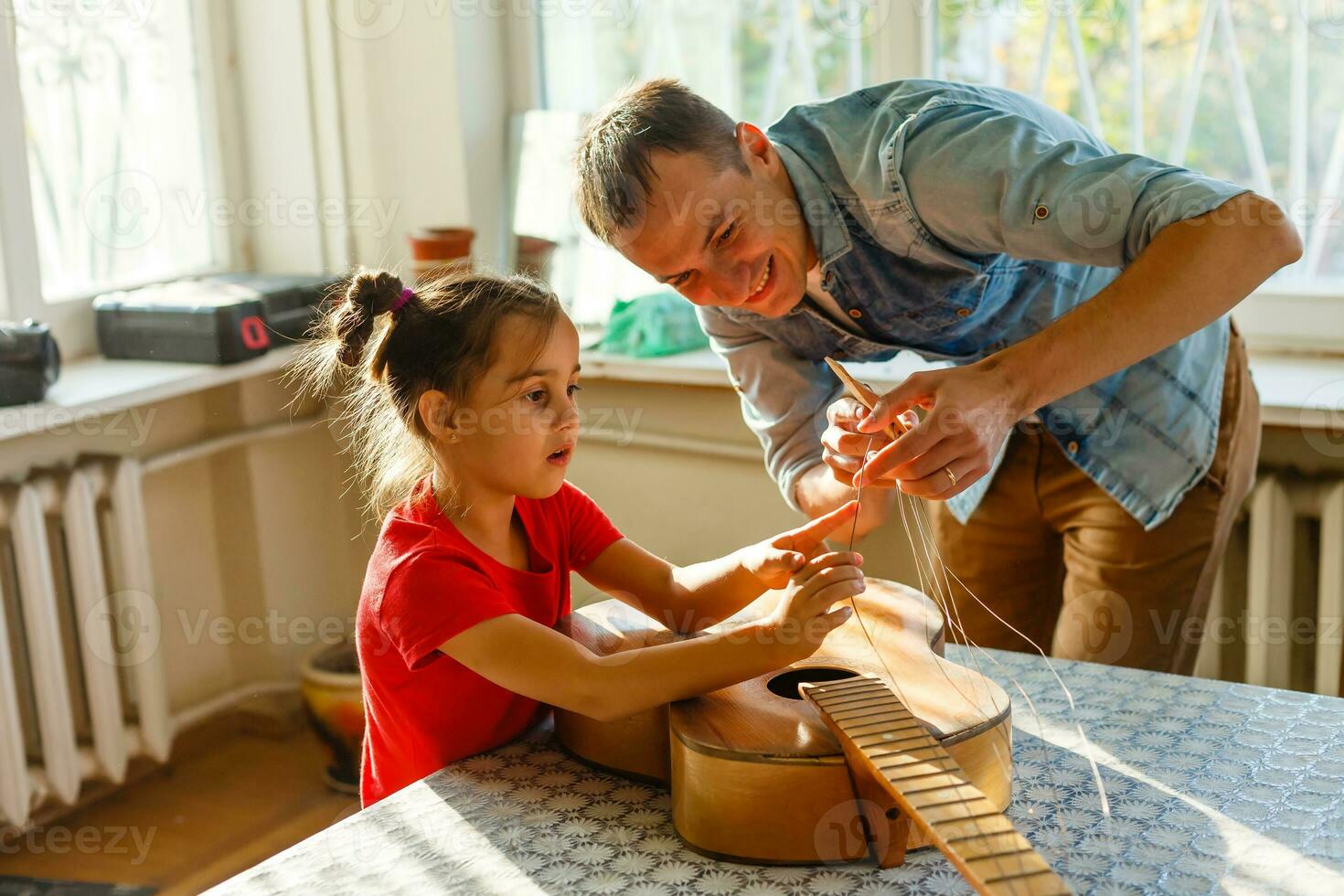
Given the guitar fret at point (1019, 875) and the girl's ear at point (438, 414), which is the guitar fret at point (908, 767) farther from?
the girl's ear at point (438, 414)

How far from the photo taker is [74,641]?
2.45 m

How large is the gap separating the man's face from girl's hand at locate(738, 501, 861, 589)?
0.26 metres

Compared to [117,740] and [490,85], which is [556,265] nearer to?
[490,85]

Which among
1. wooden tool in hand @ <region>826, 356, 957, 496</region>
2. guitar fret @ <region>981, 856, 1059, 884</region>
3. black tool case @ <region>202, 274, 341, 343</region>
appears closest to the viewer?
guitar fret @ <region>981, 856, 1059, 884</region>

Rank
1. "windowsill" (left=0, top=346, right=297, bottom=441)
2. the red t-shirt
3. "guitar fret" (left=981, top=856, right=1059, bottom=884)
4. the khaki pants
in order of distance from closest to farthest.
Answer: "guitar fret" (left=981, top=856, right=1059, bottom=884) < the red t-shirt < the khaki pants < "windowsill" (left=0, top=346, right=297, bottom=441)

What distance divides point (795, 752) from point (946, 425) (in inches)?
13.7

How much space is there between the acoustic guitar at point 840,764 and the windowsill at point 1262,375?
3.25ft

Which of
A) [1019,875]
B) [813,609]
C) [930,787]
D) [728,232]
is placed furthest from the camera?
[728,232]

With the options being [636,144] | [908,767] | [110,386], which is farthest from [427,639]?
[110,386]

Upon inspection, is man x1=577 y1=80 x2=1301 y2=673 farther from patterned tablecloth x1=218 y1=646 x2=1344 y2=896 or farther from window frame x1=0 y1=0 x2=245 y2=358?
window frame x1=0 y1=0 x2=245 y2=358

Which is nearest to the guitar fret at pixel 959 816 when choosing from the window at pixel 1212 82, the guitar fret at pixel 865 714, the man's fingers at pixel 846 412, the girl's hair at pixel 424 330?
the guitar fret at pixel 865 714

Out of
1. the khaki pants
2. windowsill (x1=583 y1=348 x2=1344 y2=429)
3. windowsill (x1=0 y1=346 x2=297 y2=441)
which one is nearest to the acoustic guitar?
the khaki pants

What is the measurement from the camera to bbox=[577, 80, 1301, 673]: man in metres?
1.20

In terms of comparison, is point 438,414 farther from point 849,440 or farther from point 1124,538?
point 1124,538
